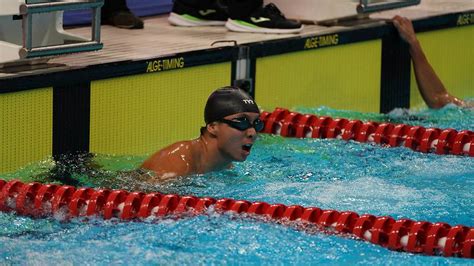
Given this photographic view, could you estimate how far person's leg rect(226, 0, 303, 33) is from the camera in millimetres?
6379

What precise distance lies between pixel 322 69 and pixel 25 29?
7.05 feet

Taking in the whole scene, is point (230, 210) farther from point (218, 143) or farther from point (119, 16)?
point (119, 16)

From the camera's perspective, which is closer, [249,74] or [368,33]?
[249,74]

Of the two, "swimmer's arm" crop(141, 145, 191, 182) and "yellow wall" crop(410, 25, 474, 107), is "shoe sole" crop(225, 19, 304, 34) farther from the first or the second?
A: "swimmer's arm" crop(141, 145, 191, 182)

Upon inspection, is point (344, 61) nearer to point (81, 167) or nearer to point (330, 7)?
point (330, 7)

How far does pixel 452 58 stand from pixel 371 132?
195cm

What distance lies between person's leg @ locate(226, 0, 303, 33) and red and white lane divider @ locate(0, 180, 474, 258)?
87.6 inches

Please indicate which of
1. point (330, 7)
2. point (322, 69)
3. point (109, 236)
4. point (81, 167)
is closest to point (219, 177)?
point (81, 167)

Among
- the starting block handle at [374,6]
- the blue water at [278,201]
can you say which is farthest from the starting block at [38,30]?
the starting block handle at [374,6]

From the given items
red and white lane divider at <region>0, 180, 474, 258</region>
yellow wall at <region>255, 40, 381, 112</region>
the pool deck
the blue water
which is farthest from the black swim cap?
yellow wall at <region>255, 40, 381, 112</region>

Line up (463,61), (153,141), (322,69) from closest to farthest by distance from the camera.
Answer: (153,141) < (322,69) < (463,61)

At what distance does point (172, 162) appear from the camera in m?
4.74

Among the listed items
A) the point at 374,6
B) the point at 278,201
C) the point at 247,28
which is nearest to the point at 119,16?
the point at 247,28

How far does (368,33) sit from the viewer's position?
22.1ft
